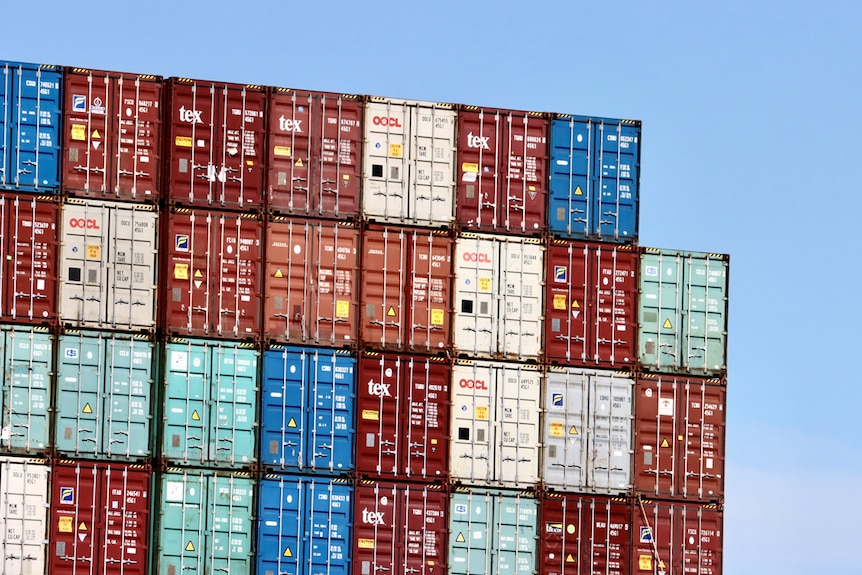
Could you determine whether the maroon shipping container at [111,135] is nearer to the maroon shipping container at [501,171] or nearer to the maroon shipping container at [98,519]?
the maroon shipping container at [98,519]

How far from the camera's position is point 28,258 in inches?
1668

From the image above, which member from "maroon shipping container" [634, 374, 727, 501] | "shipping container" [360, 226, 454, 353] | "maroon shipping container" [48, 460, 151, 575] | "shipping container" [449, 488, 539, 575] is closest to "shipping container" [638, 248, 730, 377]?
"maroon shipping container" [634, 374, 727, 501]

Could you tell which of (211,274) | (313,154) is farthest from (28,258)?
(313,154)

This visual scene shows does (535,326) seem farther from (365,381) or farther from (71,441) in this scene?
(71,441)

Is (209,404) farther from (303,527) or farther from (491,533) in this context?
(491,533)

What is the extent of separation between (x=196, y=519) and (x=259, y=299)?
5.46 m

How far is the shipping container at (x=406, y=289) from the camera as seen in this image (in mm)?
44281

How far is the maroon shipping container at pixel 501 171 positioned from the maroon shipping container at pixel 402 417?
3981 mm

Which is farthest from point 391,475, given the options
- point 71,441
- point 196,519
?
point 71,441

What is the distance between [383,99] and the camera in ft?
148

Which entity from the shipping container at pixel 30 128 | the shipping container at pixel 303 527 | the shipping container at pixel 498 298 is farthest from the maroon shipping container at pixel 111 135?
the shipping container at pixel 498 298

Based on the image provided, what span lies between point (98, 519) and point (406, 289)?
30.4ft

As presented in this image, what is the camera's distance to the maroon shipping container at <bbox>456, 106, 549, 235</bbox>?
45406 millimetres

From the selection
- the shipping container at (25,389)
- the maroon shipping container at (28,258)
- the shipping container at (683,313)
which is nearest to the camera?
the shipping container at (25,389)
